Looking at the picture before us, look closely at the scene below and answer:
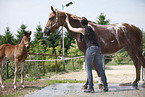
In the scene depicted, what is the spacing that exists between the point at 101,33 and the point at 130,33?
0.86 m

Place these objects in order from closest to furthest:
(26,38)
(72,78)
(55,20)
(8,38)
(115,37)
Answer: (115,37) < (55,20) < (26,38) < (72,78) < (8,38)

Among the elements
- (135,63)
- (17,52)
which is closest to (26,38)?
(17,52)

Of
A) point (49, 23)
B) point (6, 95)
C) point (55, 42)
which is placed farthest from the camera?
point (55, 42)

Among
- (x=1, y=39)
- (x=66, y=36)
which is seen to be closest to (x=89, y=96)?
(x=1, y=39)

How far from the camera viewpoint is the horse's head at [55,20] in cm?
458

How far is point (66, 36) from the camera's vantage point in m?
26.7

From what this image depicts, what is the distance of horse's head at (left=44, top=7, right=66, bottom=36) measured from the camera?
4.58 meters

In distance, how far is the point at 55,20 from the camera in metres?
4.61

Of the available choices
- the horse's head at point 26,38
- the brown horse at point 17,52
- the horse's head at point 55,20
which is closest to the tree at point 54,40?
the brown horse at point 17,52

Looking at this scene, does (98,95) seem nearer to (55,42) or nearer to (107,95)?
(107,95)

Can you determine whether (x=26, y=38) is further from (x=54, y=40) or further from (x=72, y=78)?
(x=54, y=40)

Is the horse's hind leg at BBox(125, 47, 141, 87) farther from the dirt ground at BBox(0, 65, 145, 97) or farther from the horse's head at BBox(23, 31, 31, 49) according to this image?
the horse's head at BBox(23, 31, 31, 49)

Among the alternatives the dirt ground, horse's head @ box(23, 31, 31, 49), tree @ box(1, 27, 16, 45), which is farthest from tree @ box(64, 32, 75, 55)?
horse's head @ box(23, 31, 31, 49)

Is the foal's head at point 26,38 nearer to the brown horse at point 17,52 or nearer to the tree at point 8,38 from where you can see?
the brown horse at point 17,52
